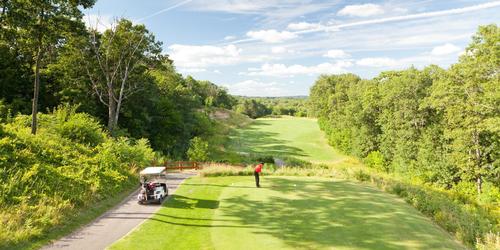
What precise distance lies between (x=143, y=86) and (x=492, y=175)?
139 feet

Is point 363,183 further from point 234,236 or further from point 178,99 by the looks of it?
point 178,99

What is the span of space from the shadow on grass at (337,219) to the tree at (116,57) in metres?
24.9

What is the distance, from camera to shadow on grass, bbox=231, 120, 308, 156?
238 ft

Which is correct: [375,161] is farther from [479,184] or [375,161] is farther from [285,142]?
[285,142]

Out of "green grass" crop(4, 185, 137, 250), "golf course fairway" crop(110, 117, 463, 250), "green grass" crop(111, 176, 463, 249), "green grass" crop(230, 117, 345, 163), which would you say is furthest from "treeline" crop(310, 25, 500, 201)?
"green grass" crop(4, 185, 137, 250)

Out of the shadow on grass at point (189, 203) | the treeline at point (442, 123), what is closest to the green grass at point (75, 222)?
the shadow on grass at point (189, 203)

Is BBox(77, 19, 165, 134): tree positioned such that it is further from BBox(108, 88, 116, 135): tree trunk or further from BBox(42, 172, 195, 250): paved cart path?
BBox(42, 172, 195, 250): paved cart path

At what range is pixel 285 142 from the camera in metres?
84.0

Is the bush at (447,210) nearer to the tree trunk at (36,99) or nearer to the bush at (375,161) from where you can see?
the tree trunk at (36,99)

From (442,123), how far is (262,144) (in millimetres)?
42678

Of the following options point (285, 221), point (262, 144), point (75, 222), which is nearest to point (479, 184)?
point (285, 221)

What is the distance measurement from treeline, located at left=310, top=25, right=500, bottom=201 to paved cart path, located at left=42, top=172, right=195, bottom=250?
31.0 meters

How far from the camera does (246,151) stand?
71.7m

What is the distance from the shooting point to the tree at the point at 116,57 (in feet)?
129
